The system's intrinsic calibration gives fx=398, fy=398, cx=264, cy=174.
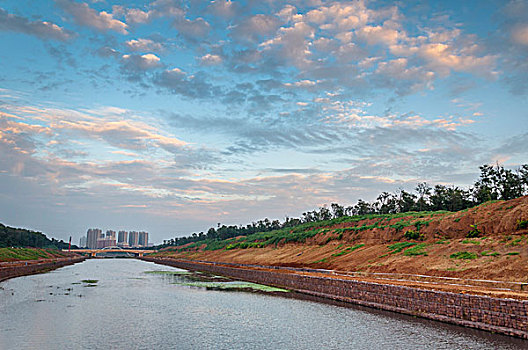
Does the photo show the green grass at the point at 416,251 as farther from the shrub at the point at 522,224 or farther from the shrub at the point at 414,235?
the shrub at the point at 522,224

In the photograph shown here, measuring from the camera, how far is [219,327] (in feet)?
85.5

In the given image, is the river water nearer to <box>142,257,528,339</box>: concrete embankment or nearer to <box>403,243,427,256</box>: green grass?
<box>142,257,528,339</box>: concrete embankment

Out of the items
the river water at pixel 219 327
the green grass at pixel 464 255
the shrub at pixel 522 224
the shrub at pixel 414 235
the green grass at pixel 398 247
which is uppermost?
the shrub at pixel 522 224

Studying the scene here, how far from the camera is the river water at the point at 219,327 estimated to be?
2097 centimetres

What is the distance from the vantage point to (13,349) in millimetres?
19781

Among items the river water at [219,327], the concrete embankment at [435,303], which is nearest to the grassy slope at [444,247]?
the concrete embankment at [435,303]

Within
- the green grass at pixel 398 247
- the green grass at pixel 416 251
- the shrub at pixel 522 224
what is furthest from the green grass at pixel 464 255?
the green grass at pixel 398 247

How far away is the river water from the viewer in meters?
21.0

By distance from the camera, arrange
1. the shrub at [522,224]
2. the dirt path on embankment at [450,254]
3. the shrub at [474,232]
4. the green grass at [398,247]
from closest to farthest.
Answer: the dirt path on embankment at [450,254]
the shrub at [522,224]
the shrub at [474,232]
the green grass at [398,247]

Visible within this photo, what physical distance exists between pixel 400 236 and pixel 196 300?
1483 inches

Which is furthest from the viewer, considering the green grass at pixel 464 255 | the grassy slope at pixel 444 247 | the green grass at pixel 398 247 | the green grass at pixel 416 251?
the green grass at pixel 398 247

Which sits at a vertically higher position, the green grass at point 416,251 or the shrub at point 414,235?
the shrub at point 414,235

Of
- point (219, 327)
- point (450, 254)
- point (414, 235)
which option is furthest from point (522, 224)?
A: point (219, 327)

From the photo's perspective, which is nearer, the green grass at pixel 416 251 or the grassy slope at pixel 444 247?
the grassy slope at pixel 444 247
